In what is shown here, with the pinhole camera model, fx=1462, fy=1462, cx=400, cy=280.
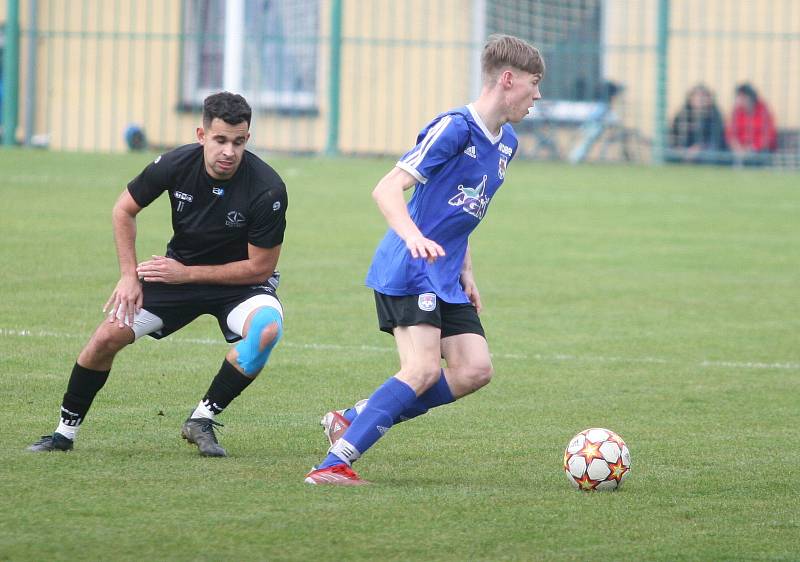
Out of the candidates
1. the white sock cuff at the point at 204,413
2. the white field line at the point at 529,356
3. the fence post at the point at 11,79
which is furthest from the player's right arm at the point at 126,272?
the fence post at the point at 11,79

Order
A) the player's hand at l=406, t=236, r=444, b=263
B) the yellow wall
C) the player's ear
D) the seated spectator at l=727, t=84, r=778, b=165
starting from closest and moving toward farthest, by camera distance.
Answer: the player's hand at l=406, t=236, r=444, b=263 < the player's ear < the seated spectator at l=727, t=84, r=778, b=165 < the yellow wall

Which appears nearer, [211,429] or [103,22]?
[211,429]

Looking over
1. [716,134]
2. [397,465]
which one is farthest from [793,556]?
[716,134]

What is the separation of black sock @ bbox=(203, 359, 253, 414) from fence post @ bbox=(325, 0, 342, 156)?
19.7 metres

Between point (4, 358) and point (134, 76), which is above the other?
point (134, 76)

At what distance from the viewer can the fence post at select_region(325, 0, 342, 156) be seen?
2550 centimetres

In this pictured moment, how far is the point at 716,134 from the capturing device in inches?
1013

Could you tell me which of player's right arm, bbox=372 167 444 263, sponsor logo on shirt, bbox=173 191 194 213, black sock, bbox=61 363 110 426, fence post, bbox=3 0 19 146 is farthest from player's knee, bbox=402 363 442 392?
fence post, bbox=3 0 19 146

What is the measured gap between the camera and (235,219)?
6297 mm

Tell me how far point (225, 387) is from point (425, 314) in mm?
1061

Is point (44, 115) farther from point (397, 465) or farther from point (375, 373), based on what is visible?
point (397, 465)

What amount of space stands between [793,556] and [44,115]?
973 inches

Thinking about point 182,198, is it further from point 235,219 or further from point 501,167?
point 501,167

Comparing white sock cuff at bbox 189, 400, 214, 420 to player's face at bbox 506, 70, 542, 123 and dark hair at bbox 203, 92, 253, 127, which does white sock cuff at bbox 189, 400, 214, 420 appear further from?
player's face at bbox 506, 70, 542, 123
